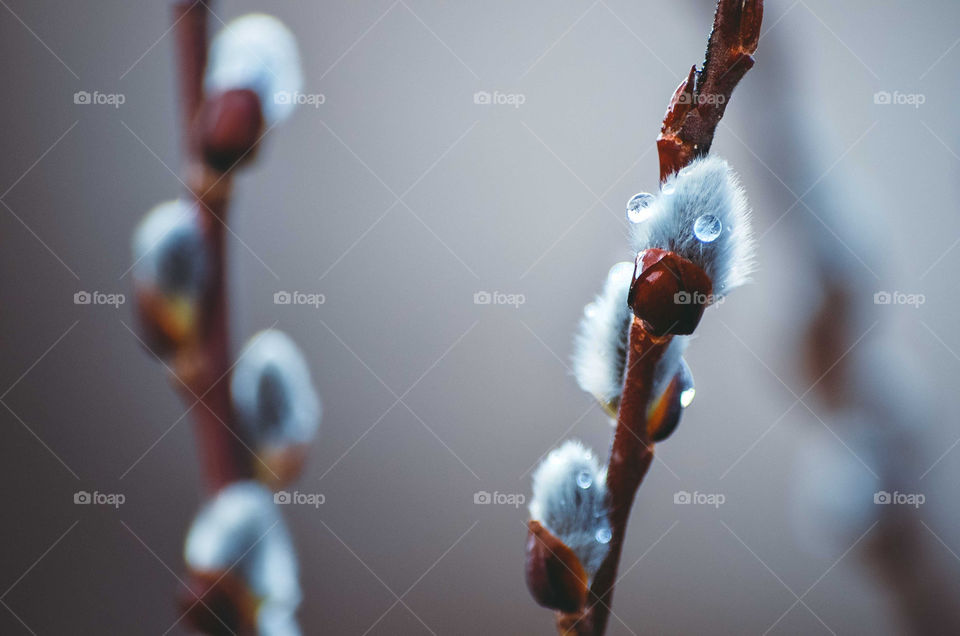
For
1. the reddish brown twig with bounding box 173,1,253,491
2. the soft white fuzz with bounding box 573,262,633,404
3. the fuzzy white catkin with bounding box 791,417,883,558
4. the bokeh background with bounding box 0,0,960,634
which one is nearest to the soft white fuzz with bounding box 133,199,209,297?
the reddish brown twig with bounding box 173,1,253,491

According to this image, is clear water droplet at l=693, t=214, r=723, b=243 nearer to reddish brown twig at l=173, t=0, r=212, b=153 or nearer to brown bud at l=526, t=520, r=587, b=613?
brown bud at l=526, t=520, r=587, b=613

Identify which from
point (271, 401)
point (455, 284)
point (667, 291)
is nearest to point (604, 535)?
point (667, 291)

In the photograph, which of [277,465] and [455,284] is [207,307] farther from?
[455,284]

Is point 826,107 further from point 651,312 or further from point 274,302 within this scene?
point 651,312

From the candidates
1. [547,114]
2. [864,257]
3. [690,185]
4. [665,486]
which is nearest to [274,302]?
[547,114]

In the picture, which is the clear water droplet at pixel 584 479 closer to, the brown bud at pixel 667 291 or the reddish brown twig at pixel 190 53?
the brown bud at pixel 667 291

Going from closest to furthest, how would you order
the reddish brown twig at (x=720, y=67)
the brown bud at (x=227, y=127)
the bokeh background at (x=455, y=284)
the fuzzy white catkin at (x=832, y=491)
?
the reddish brown twig at (x=720, y=67), the brown bud at (x=227, y=127), the fuzzy white catkin at (x=832, y=491), the bokeh background at (x=455, y=284)

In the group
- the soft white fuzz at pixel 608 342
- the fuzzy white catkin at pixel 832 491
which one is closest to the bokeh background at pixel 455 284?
the fuzzy white catkin at pixel 832 491
